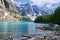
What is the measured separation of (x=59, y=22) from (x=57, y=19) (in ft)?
8.32

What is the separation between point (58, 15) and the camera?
121 meters

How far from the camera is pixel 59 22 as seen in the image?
119 metres

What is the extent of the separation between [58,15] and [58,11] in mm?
2708

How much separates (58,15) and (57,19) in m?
2.89

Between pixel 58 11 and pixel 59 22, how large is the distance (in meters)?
7.72

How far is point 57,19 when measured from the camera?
12012cm

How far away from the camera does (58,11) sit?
121938 mm

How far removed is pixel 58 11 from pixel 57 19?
5552 millimetres
